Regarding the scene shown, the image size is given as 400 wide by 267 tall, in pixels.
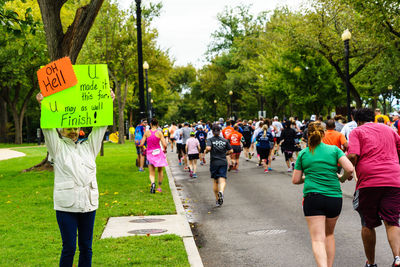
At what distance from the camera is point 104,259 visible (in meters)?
6.24

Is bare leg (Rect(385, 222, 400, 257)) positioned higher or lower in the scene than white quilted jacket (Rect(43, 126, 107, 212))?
lower

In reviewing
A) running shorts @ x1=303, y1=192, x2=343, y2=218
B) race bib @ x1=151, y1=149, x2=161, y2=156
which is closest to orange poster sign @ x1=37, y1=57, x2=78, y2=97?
running shorts @ x1=303, y1=192, x2=343, y2=218

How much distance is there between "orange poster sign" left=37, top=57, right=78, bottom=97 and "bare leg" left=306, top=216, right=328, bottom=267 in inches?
112

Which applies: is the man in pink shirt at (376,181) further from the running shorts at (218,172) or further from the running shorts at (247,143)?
the running shorts at (247,143)

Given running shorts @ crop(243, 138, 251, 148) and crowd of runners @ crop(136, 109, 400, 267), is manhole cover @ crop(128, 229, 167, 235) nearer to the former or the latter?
crowd of runners @ crop(136, 109, 400, 267)

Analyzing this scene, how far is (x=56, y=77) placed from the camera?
4.93 meters

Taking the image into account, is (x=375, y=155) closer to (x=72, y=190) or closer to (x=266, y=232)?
(x=266, y=232)

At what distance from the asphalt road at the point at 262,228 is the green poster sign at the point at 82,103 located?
2.62m

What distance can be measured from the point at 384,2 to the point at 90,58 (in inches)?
1090

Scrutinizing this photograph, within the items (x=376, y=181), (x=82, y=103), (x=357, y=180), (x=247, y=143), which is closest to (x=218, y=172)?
(x=357, y=180)

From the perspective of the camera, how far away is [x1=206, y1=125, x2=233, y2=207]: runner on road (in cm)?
1114

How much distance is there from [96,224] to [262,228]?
112 inches

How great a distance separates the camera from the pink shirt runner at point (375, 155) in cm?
561

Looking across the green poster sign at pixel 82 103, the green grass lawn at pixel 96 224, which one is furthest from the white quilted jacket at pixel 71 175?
the green grass lawn at pixel 96 224
